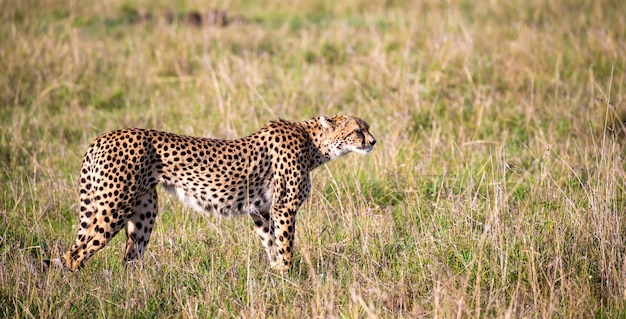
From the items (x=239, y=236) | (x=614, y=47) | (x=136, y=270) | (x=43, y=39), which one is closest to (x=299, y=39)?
(x=43, y=39)

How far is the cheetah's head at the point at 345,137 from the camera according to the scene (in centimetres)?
520

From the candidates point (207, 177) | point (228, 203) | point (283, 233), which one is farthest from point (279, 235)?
point (207, 177)

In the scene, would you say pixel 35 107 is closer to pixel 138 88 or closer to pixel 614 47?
pixel 138 88

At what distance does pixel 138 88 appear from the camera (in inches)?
339

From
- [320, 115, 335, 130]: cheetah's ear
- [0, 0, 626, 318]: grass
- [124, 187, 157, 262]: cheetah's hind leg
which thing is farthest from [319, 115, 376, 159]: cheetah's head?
[124, 187, 157, 262]: cheetah's hind leg

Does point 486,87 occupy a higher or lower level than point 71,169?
higher

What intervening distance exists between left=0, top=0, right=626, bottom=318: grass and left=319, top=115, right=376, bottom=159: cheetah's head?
0.42 m

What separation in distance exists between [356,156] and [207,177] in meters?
1.87

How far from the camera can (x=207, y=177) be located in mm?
4852

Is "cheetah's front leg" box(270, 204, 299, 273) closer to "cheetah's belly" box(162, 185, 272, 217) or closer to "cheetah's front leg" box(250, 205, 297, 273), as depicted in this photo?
"cheetah's front leg" box(250, 205, 297, 273)

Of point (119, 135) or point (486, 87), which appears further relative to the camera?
point (486, 87)

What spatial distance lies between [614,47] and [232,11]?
5.21m

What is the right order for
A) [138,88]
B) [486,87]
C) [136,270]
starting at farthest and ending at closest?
[138,88] < [486,87] < [136,270]

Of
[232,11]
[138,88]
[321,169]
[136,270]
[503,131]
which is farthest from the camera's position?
[232,11]
